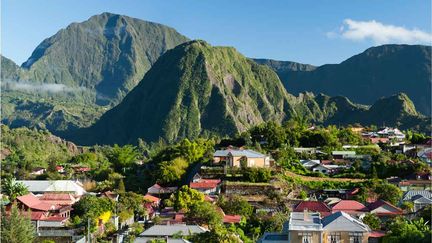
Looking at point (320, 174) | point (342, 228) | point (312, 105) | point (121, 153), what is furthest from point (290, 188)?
point (312, 105)

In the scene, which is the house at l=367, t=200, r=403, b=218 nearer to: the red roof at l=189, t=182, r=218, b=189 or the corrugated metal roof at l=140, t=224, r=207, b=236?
the corrugated metal roof at l=140, t=224, r=207, b=236

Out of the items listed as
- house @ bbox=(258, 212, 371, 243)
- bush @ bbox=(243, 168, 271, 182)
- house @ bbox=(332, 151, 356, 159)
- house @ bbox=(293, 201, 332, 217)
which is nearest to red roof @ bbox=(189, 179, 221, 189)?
bush @ bbox=(243, 168, 271, 182)

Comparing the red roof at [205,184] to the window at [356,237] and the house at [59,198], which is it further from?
the window at [356,237]

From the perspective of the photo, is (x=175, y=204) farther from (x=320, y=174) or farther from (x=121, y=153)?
(x=121, y=153)

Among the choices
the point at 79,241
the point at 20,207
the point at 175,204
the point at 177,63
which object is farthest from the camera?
the point at 177,63

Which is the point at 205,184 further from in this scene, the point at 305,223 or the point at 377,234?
the point at 305,223

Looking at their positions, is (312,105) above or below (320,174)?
above
